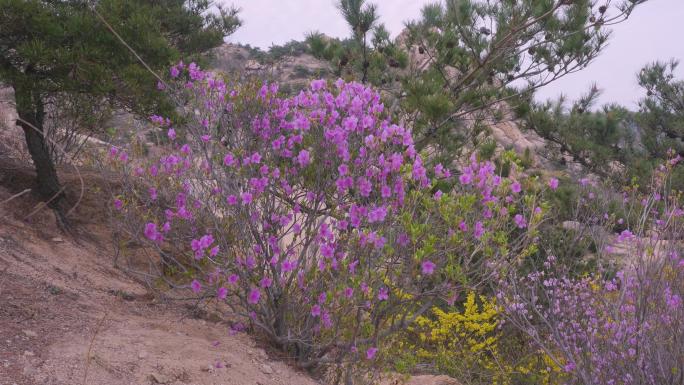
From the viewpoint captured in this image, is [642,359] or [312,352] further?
[312,352]

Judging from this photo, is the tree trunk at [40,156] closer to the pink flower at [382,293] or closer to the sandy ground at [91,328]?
the sandy ground at [91,328]

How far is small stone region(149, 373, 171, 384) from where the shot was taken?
10.2 feet

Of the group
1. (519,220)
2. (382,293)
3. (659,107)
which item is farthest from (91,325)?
(659,107)

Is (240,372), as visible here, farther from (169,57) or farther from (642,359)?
(169,57)

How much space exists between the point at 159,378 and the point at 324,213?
153 centimetres

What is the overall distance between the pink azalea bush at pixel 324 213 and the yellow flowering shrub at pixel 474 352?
2190mm

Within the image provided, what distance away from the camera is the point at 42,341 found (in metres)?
3.10

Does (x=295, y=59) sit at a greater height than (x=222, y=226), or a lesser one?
greater

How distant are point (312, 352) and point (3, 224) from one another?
2.71m

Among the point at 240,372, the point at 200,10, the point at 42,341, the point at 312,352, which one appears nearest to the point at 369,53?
the point at 200,10

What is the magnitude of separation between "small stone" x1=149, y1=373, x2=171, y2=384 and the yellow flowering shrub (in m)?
3.17

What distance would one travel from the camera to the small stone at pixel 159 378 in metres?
3.11

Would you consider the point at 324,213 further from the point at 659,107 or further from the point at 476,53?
the point at 659,107

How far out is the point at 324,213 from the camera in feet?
13.4
